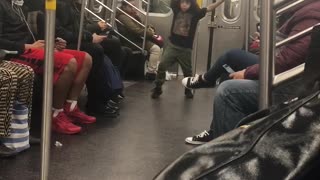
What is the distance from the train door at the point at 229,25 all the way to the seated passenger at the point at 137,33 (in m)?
1.08

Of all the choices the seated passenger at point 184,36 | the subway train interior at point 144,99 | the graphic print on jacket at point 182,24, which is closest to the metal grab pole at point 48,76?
the subway train interior at point 144,99

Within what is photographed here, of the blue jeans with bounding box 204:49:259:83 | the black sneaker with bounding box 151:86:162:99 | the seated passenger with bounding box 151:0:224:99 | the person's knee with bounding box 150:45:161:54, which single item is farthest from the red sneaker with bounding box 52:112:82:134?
the person's knee with bounding box 150:45:161:54

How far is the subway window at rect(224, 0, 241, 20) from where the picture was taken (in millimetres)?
6801

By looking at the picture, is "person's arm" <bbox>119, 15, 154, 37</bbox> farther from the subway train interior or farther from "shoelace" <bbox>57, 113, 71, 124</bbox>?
"shoelace" <bbox>57, 113, 71, 124</bbox>

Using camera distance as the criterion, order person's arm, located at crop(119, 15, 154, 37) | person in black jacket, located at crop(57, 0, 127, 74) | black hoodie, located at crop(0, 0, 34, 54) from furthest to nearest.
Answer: person's arm, located at crop(119, 15, 154, 37) → person in black jacket, located at crop(57, 0, 127, 74) → black hoodie, located at crop(0, 0, 34, 54)

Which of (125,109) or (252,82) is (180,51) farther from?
(252,82)

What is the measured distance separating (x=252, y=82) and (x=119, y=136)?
4.79ft

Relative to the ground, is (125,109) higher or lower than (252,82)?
lower

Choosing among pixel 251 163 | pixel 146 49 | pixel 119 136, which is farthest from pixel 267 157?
pixel 146 49

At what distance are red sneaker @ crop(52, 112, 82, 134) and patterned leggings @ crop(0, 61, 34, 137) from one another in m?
0.49

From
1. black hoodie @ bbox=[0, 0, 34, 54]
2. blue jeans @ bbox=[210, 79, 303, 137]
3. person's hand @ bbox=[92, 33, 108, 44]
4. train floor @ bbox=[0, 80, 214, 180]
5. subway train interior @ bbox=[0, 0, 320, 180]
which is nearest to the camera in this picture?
subway train interior @ bbox=[0, 0, 320, 180]

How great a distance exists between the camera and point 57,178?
87.7 inches

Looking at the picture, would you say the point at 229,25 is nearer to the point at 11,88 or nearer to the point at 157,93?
the point at 157,93

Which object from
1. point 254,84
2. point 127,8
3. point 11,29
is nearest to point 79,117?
point 11,29
